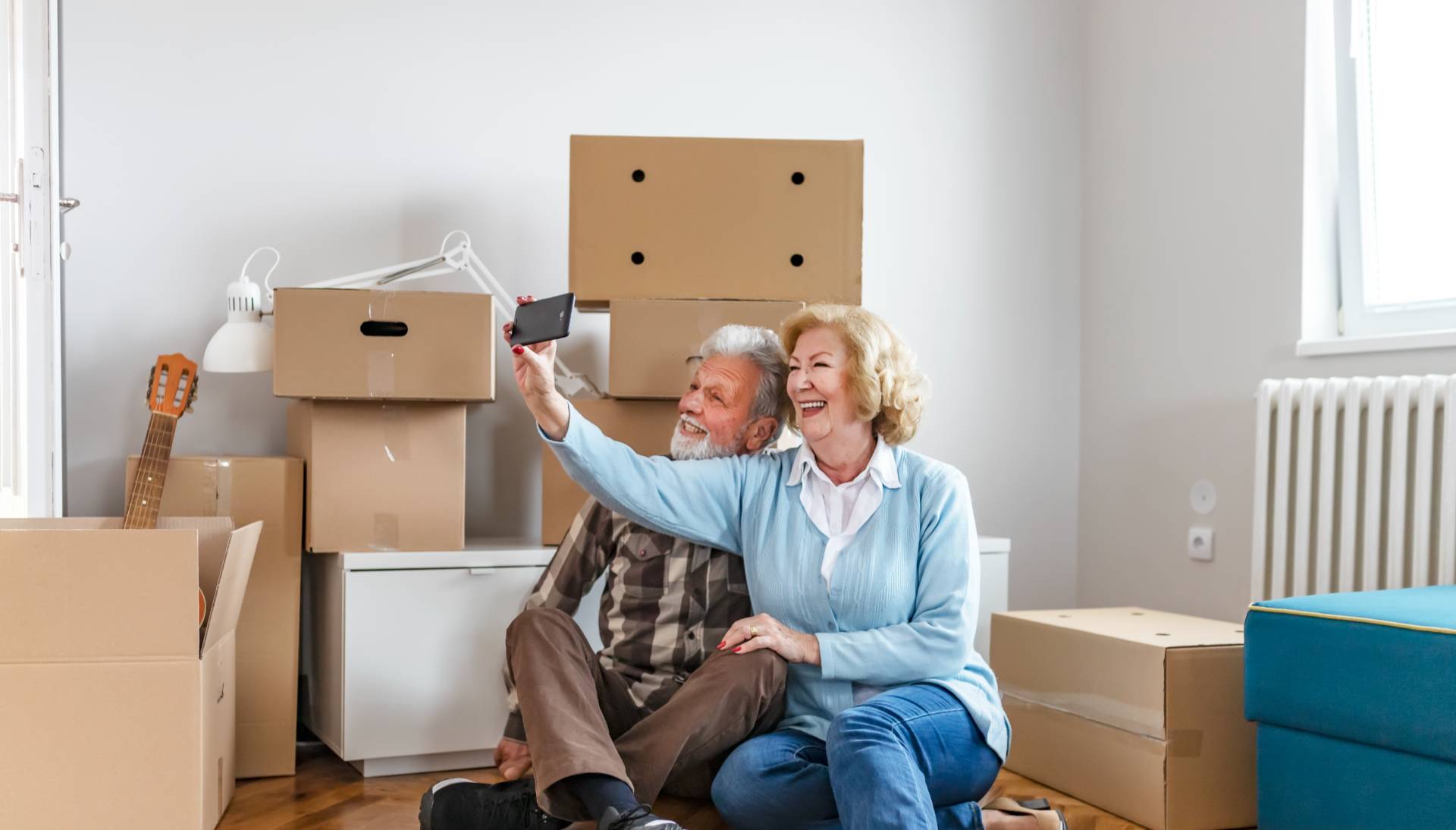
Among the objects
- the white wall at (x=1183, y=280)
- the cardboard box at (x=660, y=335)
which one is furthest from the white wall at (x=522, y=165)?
the cardboard box at (x=660, y=335)

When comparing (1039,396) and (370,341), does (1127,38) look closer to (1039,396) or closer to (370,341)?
(1039,396)

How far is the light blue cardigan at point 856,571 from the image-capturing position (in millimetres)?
1780

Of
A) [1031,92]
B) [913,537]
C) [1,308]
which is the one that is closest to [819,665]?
[913,537]

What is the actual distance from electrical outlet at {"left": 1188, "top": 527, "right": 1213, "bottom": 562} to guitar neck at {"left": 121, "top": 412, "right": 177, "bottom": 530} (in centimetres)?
231

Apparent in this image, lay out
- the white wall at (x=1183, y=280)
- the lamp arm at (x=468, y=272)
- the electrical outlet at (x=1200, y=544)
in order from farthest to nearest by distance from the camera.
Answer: the electrical outlet at (x=1200, y=544), the white wall at (x=1183, y=280), the lamp arm at (x=468, y=272)

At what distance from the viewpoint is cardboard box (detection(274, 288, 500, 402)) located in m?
2.26

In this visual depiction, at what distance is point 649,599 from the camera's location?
6.66 ft

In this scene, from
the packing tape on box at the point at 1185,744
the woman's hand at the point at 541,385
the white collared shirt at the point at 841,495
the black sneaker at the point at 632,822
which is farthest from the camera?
the packing tape on box at the point at 1185,744

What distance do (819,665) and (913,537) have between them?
0.79ft

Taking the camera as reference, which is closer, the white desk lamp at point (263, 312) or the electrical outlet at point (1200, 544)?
the white desk lamp at point (263, 312)

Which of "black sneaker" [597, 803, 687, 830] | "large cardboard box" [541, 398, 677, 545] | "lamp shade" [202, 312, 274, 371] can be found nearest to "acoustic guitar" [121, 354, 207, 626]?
"lamp shade" [202, 312, 274, 371]

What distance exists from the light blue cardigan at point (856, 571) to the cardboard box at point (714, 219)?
1.89 ft

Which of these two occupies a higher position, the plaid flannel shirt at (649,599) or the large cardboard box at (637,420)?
the large cardboard box at (637,420)

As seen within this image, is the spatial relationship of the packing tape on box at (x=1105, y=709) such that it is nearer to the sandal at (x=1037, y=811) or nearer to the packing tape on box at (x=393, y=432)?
the sandal at (x=1037, y=811)
